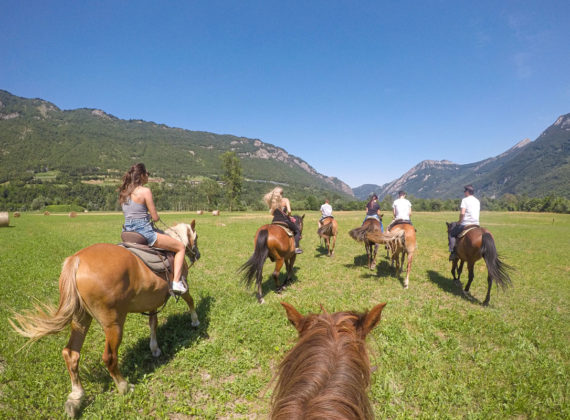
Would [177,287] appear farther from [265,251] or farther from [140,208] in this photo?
[265,251]

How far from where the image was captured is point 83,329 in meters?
3.21

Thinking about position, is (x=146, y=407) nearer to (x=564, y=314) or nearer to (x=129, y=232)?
(x=129, y=232)

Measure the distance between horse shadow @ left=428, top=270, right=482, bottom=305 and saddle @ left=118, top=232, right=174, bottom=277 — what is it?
849 centimetres

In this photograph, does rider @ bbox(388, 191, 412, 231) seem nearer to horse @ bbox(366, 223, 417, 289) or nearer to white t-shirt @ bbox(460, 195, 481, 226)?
horse @ bbox(366, 223, 417, 289)

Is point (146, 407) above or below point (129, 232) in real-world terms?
below

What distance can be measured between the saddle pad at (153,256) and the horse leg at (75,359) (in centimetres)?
100

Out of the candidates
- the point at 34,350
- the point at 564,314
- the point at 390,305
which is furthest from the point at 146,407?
the point at 564,314

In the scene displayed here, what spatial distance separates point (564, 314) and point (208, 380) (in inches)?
360

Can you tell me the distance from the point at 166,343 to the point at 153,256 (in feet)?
6.79

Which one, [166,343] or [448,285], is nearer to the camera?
[166,343]

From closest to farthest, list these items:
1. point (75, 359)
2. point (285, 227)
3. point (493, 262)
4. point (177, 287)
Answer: point (75, 359)
point (177, 287)
point (493, 262)
point (285, 227)

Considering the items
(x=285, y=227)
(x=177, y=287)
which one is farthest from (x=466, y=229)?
(x=177, y=287)

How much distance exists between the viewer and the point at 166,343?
4.80 m

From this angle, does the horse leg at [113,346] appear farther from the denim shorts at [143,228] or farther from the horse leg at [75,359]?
the denim shorts at [143,228]
